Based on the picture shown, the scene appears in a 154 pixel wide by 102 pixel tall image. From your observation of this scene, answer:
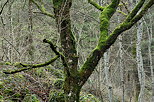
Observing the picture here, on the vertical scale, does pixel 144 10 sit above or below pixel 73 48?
above

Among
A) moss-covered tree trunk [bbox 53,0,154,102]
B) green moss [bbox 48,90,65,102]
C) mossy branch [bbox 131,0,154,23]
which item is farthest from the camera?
green moss [bbox 48,90,65,102]

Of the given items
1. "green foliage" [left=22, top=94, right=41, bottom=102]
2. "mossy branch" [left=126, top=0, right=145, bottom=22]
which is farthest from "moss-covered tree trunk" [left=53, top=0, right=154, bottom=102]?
"green foliage" [left=22, top=94, right=41, bottom=102]

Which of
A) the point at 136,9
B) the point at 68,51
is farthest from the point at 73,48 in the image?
the point at 136,9

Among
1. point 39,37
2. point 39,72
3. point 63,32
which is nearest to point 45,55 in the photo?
point 39,37

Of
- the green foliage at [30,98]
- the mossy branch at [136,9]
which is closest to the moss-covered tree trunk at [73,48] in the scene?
the mossy branch at [136,9]

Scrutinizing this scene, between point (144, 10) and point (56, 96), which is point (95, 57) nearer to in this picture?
point (144, 10)

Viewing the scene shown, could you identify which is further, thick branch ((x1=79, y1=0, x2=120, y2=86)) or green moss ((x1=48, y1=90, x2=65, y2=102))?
green moss ((x1=48, y1=90, x2=65, y2=102))

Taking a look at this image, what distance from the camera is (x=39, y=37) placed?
727 centimetres

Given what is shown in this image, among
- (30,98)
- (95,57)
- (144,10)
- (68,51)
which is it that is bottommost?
(30,98)

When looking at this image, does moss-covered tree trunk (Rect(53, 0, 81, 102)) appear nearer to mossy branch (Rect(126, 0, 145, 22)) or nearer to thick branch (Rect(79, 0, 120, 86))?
thick branch (Rect(79, 0, 120, 86))

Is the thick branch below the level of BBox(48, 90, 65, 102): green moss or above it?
above

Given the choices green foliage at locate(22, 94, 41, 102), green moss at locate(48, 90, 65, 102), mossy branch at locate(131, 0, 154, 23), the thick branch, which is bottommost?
green moss at locate(48, 90, 65, 102)

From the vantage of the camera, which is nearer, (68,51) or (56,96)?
(68,51)

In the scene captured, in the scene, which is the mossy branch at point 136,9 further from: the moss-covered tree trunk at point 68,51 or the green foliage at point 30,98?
the green foliage at point 30,98
